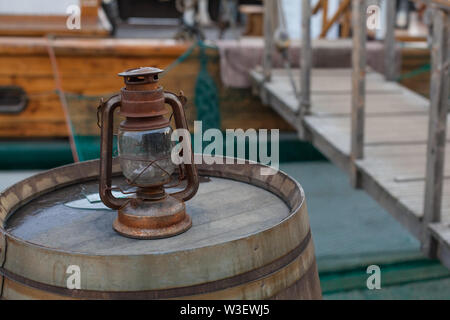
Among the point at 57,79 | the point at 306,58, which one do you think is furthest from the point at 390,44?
the point at 57,79

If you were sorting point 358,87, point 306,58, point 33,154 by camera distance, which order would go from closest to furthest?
point 358,87, point 306,58, point 33,154

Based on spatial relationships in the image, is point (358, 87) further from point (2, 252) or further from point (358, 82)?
point (2, 252)

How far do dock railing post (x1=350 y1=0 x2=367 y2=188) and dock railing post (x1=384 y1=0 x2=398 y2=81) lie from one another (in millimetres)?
2339

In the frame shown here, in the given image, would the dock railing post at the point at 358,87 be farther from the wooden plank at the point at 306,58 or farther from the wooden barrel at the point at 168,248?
the wooden barrel at the point at 168,248

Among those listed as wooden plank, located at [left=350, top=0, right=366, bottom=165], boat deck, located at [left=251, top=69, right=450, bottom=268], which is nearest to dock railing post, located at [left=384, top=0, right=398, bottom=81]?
boat deck, located at [left=251, top=69, right=450, bottom=268]

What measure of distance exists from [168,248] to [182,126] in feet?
0.98

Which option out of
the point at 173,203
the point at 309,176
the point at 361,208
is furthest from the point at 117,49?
the point at 173,203

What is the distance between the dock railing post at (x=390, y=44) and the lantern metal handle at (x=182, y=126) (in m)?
4.65

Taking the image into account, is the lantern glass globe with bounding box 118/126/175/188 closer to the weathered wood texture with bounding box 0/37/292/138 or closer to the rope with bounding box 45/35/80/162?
the weathered wood texture with bounding box 0/37/292/138

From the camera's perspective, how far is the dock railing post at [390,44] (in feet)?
18.1

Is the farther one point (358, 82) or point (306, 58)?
point (306, 58)

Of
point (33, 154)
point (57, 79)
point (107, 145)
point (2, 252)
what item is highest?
point (107, 145)

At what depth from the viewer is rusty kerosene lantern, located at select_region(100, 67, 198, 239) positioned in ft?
4.18

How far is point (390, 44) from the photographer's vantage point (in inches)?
228
